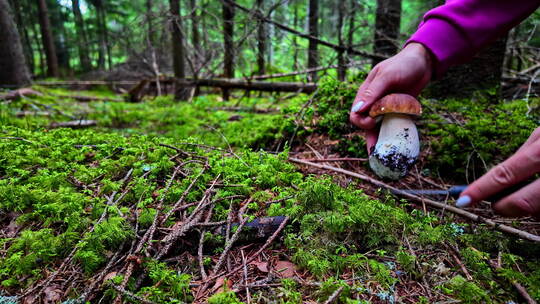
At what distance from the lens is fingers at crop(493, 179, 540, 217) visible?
130 cm

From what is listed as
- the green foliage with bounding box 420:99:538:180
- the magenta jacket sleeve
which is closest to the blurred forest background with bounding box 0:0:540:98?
the green foliage with bounding box 420:99:538:180

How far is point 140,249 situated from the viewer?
1547mm

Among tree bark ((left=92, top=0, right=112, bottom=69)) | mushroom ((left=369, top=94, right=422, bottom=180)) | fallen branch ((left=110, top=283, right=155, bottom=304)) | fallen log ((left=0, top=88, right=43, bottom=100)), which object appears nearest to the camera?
fallen branch ((left=110, top=283, right=155, bottom=304))

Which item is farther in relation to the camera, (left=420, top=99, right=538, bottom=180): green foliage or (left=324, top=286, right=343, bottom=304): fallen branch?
(left=420, top=99, right=538, bottom=180): green foliage

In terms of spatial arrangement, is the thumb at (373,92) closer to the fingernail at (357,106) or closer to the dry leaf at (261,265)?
the fingernail at (357,106)

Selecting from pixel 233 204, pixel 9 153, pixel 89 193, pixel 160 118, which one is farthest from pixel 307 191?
pixel 160 118

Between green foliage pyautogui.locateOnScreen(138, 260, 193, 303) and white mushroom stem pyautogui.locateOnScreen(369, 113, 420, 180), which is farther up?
white mushroom stem pyautogui.locateOnScreen(369, 113, 420, 180)

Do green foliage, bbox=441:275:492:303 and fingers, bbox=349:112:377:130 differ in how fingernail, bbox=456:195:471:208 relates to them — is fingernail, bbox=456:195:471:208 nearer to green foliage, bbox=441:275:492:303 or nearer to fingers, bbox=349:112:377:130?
green foliage, bbox=441:275:492:303

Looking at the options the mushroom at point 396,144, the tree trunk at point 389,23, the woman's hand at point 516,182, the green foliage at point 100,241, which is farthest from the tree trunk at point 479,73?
the green foliage at point 100,241

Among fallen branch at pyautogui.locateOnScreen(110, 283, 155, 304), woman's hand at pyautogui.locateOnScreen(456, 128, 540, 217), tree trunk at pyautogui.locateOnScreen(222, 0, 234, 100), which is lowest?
fallen branch at pyautogui.locateOnScreen(110, 283, 155, 304)

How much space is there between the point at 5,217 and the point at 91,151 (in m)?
0.97

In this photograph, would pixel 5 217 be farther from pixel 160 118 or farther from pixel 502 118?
pixel 502 118

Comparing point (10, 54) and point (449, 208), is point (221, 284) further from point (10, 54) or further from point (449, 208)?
point (10, 54)

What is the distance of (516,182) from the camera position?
1.34 meters
